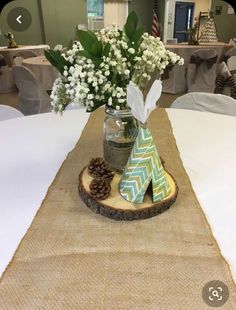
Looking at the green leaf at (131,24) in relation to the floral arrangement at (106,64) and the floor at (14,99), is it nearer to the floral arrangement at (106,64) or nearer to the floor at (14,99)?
the floral arrangement at (106,64)

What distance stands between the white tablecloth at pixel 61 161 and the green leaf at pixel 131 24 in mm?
417

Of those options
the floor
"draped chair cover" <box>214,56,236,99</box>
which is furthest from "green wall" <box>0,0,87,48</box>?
"draped chair cover" <box>214,56,236,99</box>

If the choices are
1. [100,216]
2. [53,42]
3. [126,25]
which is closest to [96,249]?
[100,216]


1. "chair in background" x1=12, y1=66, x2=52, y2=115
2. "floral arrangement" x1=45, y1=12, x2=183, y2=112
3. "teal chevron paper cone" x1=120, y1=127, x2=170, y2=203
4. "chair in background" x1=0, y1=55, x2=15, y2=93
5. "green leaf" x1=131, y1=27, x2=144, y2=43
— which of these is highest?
"green leaf" x1=131, y1=27, x2=144, y2=43

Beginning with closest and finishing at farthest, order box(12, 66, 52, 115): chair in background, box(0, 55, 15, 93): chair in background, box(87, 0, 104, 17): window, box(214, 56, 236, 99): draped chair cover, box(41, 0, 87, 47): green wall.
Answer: box(12, 66, 52, 115): chair in background < box(214, 56, 236, 99): draped chair cover < box(0, 55, 15, 93): chair in background < box(41, 0, 87, 47): green wall < box(87, 0, 104, 17): window

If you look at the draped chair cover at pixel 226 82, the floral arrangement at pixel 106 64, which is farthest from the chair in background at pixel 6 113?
the draped chair cover at pixel 226 82

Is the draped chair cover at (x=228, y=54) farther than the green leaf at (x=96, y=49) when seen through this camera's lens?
Yes

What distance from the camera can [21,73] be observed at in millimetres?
2418

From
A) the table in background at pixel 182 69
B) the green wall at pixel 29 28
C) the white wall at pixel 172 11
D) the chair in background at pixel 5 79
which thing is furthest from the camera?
the white wall at pixel 172 11

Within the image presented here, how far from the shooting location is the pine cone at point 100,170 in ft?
2.24

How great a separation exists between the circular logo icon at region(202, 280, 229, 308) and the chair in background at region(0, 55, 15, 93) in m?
4.44

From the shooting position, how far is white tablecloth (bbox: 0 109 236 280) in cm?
59

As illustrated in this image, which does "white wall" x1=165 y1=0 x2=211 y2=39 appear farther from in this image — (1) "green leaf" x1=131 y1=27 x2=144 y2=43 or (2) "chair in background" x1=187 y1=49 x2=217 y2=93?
(1) "green leaf" x1=131 y1=27 x2=144 y2=43

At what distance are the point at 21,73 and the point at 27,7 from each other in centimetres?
412
